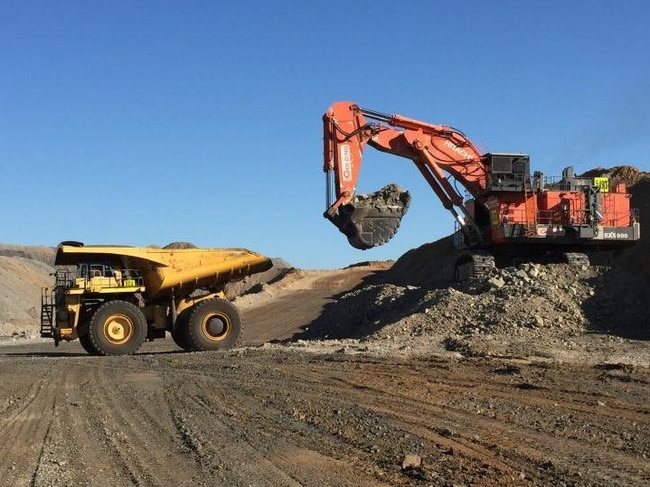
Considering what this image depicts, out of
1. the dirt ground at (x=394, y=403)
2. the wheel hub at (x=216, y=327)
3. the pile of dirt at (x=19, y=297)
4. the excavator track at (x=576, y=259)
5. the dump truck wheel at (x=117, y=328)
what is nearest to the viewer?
the dirt ground at (x=394, y=403)

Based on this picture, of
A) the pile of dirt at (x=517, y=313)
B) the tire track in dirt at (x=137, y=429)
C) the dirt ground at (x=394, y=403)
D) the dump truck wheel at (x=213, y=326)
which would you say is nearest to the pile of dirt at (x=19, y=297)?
the dump truck wheel at (x=213, y=326)

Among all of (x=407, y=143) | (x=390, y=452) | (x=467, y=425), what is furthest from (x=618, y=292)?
(x=390, y=452)

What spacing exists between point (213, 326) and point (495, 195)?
9696mm

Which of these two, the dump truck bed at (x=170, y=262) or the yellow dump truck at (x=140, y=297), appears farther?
the dump truck bed at (x=170, y=262)

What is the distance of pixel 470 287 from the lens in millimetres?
21234

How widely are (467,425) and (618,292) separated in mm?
13712

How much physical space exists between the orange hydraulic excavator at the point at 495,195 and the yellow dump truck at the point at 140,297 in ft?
15.7

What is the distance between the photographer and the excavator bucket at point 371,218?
19.7 m

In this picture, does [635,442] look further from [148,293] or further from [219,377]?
[148,293]

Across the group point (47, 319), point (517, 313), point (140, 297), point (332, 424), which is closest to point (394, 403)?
point (332, 424)

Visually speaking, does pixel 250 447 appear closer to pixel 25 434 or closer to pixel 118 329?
pixel 25 434

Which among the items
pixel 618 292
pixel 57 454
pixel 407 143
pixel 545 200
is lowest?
pixel 57 454

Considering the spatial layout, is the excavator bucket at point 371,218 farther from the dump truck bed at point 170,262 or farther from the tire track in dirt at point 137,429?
the tire track in dirt at point 137,429

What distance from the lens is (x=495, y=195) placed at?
22656 millimetres
